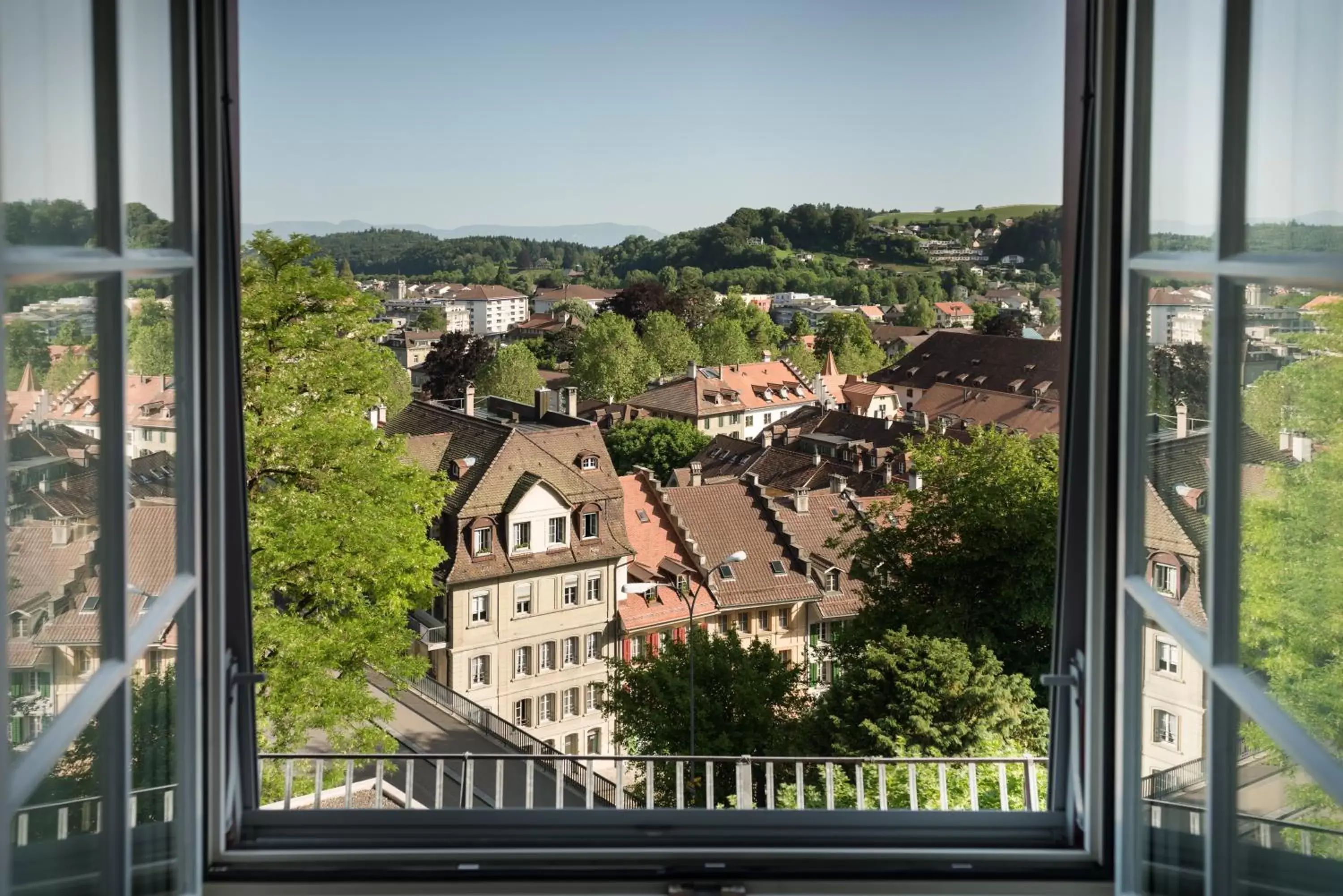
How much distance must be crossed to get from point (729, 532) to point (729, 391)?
0.34 metres

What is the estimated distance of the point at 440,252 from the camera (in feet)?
9.72

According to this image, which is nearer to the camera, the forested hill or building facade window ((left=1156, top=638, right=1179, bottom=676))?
building facade window ((left=1156, top=638, right=1179, bottom=676))

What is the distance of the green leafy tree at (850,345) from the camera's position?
2.93 meters

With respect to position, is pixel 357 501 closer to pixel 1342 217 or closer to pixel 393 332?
pixel 393 332

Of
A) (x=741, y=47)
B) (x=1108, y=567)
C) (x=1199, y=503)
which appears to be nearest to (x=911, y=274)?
(x=741, y=47)

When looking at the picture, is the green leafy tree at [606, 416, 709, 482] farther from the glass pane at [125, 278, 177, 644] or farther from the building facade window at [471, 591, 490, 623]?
the glass pane at [125, 278, 177, 644]

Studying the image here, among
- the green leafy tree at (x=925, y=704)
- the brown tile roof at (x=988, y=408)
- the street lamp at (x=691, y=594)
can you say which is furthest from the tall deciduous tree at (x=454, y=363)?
the green leafy tree at (x=925, y=704)

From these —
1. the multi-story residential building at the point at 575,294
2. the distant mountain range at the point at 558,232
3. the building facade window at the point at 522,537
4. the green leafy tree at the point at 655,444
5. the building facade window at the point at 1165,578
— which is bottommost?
the building facade window at the point at 522,537

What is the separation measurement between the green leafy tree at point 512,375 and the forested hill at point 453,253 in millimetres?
190

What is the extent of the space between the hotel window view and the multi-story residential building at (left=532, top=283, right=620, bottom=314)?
0.02 m

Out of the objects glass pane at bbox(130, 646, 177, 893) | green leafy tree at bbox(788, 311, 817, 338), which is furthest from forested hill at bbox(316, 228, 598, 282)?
glass pane at bbox(130, 646, 177, 893)

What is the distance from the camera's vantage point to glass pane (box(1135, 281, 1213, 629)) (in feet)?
4.59

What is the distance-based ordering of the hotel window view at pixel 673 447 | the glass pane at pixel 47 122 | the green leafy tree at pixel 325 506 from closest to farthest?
1. the glass pane at pixel 47 122
2. the hotel window view at pixel 673 447
3. the green leafy tree at pixel 325 506

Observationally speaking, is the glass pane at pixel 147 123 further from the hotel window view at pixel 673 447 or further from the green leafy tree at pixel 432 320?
the green leafy tree at pixel 432 320
